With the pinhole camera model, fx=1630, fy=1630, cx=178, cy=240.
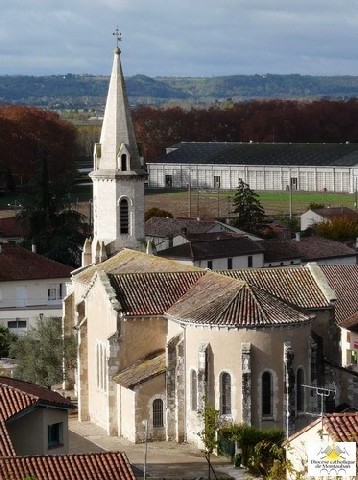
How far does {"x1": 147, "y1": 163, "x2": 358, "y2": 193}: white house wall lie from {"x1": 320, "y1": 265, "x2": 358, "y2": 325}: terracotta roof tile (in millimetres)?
88348

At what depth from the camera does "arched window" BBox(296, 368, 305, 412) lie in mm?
49219

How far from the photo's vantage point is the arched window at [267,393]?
4866 centimetres

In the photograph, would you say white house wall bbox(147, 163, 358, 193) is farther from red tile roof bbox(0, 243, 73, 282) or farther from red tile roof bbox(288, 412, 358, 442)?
red tile roof bbox(288, 412, 358, 442)

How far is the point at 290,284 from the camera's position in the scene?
175ft

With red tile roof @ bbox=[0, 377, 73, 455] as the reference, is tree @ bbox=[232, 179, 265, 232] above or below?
below

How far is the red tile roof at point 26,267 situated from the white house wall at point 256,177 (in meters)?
89.0

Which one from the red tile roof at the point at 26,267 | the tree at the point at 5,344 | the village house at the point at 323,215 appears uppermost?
the red tile roof at the point at 26,267

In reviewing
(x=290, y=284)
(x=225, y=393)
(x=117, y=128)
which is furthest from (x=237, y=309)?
(x=117, y=128)

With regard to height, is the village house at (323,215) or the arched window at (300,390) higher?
the arched window at (300,390)

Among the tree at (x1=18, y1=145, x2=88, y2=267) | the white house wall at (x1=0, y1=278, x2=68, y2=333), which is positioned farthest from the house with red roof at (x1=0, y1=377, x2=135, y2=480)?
the tree at (x1=18, y1=145, x2=88, y2=267)

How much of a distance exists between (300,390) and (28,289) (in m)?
27.6

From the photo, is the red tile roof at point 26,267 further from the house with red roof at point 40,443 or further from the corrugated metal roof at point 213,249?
the house with red roof at point 40,443

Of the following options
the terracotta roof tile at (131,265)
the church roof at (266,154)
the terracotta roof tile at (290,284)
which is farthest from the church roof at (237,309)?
the church roof at (266,154)

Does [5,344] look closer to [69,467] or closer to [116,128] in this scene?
[116,128]
